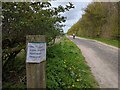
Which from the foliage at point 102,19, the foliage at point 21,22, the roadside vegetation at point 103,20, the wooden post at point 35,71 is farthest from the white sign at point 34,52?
the foliage at point 102,19

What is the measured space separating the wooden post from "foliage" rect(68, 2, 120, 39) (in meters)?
30.1

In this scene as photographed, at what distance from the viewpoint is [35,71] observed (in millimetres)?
4234

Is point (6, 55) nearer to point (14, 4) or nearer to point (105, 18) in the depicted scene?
point (14, 4)

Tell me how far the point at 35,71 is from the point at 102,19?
41.3 m

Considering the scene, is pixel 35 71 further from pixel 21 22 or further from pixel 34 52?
pixel 21 22

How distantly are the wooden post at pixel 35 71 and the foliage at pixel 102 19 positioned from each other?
98.6ft

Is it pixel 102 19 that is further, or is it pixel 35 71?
pixel 102 19

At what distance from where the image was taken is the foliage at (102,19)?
35312mm

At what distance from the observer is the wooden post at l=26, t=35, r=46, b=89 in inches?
166

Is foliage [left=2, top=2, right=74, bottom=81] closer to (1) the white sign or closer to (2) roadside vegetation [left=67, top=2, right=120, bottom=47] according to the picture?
(1) the white sign

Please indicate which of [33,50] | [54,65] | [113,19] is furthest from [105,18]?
[33,50]

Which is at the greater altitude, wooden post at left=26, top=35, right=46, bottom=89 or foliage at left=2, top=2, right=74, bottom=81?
foliage at left=2, top=2, right=74, bottom=81

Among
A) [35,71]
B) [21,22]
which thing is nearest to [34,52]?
[35,71]

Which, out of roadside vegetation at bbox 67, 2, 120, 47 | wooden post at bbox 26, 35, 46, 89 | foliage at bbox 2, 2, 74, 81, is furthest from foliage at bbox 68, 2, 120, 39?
wooden post at bbox 26, 35, 46, 89
